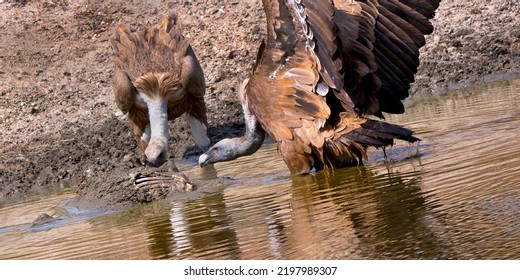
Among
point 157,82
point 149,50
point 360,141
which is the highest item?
point 149,50

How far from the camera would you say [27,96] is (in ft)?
47.5

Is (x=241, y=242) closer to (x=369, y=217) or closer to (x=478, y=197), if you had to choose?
(x=369, y=217)

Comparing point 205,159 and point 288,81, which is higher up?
point 288,81

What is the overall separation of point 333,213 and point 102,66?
865 centimetres

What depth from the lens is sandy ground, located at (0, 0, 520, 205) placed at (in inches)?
480

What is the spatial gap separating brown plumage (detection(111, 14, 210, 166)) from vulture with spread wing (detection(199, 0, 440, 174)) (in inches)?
85.9

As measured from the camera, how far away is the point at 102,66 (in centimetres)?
1516

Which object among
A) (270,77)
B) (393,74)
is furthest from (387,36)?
(270,77)

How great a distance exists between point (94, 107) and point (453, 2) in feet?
18.0

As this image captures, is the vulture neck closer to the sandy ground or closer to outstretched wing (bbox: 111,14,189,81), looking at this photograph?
the sandy ground

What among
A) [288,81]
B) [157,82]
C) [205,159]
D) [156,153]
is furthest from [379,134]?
[157,82]

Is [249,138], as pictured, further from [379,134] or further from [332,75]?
[379,134]

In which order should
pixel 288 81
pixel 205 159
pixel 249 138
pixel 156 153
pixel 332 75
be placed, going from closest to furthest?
pixel 332 75 < pixel 288 81 < pixel 249 138 < pixel 205 159 < pixel 156 153

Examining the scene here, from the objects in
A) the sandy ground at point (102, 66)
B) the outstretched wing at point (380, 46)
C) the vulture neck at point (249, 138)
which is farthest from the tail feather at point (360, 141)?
the sandy ground at point (102, 66)
